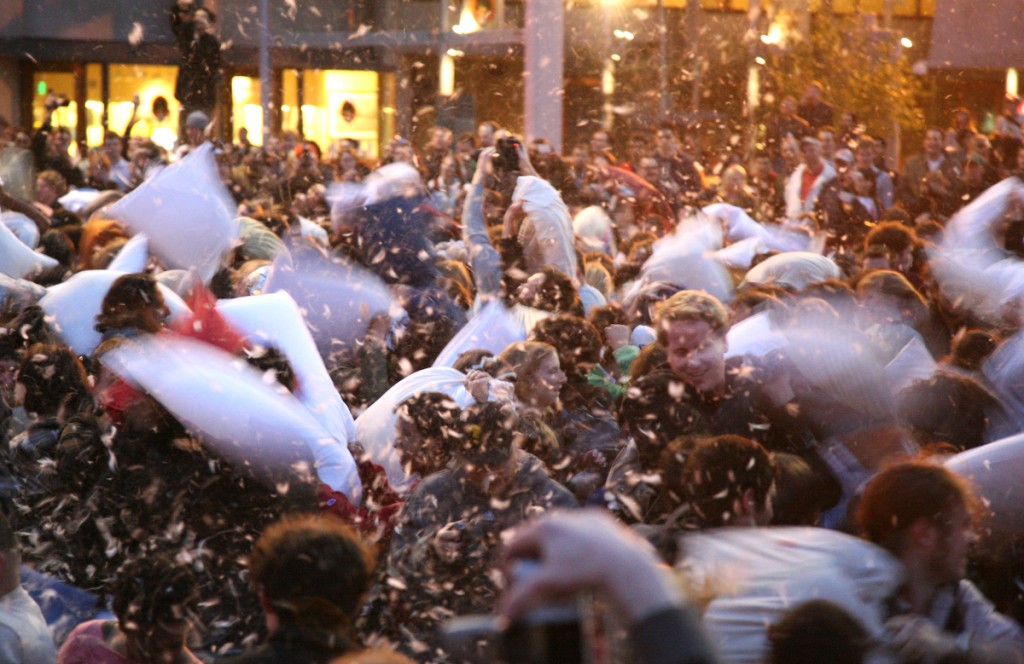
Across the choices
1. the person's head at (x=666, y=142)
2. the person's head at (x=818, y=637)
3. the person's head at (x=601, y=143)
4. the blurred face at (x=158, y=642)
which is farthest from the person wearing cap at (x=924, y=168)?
the person's head at (x=818, y=637)

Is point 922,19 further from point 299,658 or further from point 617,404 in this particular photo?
point 299,658

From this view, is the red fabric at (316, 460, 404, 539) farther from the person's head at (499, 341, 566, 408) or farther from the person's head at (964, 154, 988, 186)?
the person's head at (964, 154, 988, 186)

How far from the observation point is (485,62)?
23.2 m

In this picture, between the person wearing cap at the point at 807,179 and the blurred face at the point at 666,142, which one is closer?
the person wearing cap at the point at 807,179

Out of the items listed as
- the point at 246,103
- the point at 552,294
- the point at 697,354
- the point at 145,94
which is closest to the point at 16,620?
the point at 697,354

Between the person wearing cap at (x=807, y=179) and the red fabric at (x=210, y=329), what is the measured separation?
6065 millimetres

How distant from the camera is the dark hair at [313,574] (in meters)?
2.31

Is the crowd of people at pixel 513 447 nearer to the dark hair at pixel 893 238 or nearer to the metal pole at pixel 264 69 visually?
the dark hair at pixel 893 238

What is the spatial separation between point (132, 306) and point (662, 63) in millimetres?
17458

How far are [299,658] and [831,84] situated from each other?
16.2 metres

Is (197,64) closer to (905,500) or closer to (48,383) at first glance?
(48,383)

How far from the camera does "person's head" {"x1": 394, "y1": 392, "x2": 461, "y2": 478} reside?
4.02 m

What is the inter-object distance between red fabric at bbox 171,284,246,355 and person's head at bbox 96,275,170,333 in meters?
0.12

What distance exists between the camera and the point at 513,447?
3.80 meters
